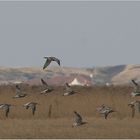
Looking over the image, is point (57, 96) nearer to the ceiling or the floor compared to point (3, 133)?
nearer to the ceiling

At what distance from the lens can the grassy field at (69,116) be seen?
31.1 metres

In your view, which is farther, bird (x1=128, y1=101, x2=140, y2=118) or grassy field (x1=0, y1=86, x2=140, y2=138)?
bird (x1=128, y1=101, x2=140, y2=118)

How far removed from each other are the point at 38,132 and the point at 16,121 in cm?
648

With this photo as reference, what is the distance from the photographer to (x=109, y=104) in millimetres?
42750

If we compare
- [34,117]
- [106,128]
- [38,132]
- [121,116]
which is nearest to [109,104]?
[121,116]

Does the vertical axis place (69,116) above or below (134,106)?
below

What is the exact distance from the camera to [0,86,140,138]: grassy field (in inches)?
1224

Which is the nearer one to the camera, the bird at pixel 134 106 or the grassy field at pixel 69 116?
the grassy field at pixel 69 116

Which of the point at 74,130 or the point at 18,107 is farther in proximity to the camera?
the point at 18,107

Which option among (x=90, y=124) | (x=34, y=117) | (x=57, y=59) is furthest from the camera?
(x=34, y=117)

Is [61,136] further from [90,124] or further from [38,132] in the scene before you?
[90,124]

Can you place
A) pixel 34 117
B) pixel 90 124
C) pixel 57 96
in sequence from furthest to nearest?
1. pixel 57 96
2. pixel 34 117
3. pixel 90 124

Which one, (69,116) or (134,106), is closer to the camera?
(134,106)

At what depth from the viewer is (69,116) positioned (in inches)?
1610
